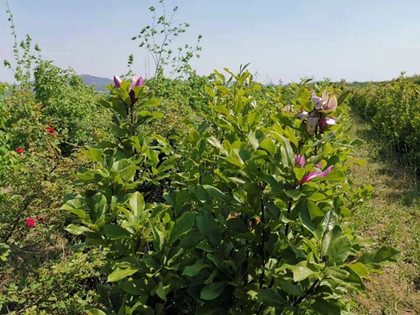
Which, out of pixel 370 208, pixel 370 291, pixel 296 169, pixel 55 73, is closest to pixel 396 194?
pixel 370 208

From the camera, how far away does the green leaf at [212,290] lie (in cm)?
122

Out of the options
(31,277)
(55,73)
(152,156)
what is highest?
(55,73)

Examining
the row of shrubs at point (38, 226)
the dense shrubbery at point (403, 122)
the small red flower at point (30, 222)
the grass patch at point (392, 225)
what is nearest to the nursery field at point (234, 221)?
the row of shrubs at point (38, 226)

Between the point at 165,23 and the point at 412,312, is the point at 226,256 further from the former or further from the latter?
the point at 165,23

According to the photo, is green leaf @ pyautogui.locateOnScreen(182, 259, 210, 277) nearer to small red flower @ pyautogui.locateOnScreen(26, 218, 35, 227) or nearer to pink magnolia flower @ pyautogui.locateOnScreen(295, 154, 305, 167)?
pink magnolia flower @ pyautogui.locateOnScreen(295, 154, 305, 167)

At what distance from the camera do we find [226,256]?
1.35 m

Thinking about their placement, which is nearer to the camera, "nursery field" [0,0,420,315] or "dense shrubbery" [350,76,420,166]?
"nursery field" [0,0,420,315]

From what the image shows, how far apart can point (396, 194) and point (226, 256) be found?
5758 millimetres

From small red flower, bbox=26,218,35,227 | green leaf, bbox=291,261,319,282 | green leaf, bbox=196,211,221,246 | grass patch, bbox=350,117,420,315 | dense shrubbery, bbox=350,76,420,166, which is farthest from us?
dense shrubbery, bbox=350,76,420,166

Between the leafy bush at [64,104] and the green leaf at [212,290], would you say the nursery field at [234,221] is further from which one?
the leafy bush at [64,104]

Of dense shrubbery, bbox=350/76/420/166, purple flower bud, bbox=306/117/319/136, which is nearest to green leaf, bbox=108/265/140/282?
purple flower bud, bbox=306/117/319/136

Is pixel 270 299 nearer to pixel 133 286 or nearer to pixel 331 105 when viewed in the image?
pixel 133 286

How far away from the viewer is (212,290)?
4.13 feet

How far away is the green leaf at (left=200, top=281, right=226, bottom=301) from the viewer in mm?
1224
